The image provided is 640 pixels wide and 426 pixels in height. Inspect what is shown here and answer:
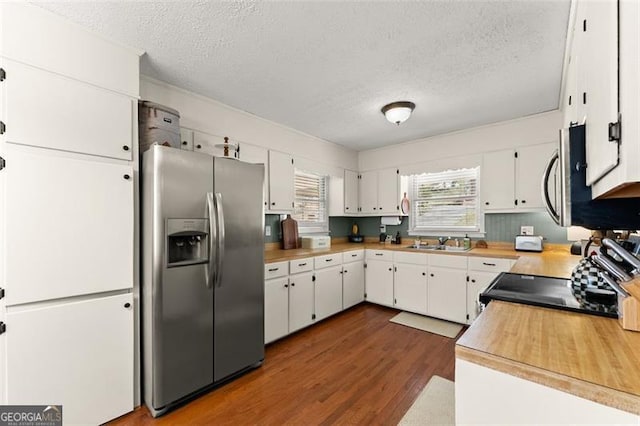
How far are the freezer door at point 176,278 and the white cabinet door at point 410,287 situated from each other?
8.08 ft

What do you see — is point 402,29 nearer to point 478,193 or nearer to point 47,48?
point 47,48

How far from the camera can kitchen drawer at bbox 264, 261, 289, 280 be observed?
8.98 ft

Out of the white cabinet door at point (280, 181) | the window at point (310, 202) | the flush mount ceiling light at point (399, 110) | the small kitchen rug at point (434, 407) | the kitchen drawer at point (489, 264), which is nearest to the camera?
the small kitchen rug at point (434, 407)

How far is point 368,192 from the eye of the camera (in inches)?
179

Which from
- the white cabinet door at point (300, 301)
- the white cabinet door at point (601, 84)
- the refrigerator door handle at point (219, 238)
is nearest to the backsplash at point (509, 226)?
the white cabinet door at point (300, 301)

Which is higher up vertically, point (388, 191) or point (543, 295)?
point (388, 191)

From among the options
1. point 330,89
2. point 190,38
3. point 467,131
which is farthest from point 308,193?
point 190,38

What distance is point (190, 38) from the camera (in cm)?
181

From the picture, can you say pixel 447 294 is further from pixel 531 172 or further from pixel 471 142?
pixel 471 142

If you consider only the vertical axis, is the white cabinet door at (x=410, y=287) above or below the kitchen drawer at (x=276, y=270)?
below

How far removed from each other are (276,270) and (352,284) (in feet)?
4.60

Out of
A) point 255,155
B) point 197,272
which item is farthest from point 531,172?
point 197,272

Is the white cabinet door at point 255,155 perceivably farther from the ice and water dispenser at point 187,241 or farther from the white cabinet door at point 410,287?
the white cabinet door at point 410,287

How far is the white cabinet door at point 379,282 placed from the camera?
3791mm
